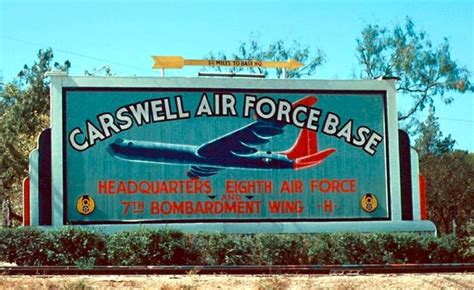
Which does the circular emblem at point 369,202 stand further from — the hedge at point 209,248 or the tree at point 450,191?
the tree at point 450,191

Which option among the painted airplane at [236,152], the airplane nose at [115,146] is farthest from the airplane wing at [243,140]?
the airplane nose at [115,146]

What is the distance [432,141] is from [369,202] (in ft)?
100

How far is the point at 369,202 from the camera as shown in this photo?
23.5m

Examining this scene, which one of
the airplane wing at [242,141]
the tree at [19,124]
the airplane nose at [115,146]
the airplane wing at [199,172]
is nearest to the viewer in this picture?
the airplane nose at [115,146]

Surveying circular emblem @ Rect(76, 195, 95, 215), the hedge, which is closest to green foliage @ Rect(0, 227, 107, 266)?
the hedge

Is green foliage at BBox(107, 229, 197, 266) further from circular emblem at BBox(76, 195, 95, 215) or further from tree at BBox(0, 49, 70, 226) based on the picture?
tree at BBox(0, 49, 70, 226)

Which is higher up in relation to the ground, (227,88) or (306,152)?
(227,88)

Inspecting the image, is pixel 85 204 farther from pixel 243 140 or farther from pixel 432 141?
pixel 432 141

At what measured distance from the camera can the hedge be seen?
1927 cm

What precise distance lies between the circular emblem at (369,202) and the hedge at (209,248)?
3.38 meters

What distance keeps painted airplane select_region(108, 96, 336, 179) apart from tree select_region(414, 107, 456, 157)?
88.4ft

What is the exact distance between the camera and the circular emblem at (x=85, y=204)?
2212cm

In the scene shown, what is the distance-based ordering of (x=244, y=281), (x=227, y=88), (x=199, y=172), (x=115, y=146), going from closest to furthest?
(x=244, y=281), (x=115, y=146), (x=199, y=172), (x=227, y=88)

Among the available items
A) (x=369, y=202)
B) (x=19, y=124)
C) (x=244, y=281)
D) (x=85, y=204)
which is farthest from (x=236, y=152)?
(x=19, y=124)
